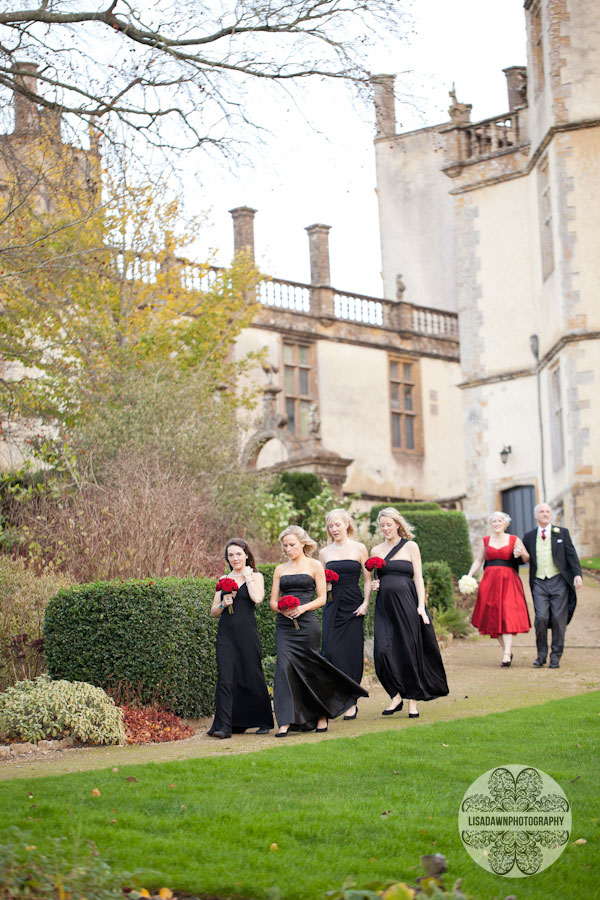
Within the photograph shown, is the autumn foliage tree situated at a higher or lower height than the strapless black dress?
higher

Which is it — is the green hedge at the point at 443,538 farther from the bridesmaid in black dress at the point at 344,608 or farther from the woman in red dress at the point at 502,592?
the bridesmaid in black dress at the point at 344,608

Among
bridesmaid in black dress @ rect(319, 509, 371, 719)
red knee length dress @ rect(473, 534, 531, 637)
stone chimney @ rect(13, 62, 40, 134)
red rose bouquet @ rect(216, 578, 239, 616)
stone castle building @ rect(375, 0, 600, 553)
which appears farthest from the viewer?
stone castle building @ rect(375, 0, 600, 553)

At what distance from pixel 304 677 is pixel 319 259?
2367 centimetres

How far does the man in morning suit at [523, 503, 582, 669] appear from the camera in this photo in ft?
41.2

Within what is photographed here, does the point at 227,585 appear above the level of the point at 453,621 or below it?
above

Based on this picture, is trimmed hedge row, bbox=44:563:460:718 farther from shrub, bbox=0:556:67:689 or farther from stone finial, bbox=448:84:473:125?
stone finial, bbox=448:84:473:125

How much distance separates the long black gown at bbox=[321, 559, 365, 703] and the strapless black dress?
0.24m

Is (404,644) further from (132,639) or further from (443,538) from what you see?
(443,538)

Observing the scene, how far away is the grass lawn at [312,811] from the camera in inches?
199

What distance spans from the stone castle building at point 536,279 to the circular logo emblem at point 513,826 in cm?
1699

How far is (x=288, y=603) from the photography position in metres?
9.34

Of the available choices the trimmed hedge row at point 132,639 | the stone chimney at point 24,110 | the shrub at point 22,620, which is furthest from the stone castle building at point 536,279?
the trimmed hedge row at point 132,639

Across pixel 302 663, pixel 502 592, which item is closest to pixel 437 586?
pixel 502 592

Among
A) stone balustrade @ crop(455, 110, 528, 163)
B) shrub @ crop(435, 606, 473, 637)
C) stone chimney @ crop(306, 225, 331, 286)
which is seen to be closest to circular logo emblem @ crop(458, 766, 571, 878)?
shrub @ crop(435, 606, 473, 637)
